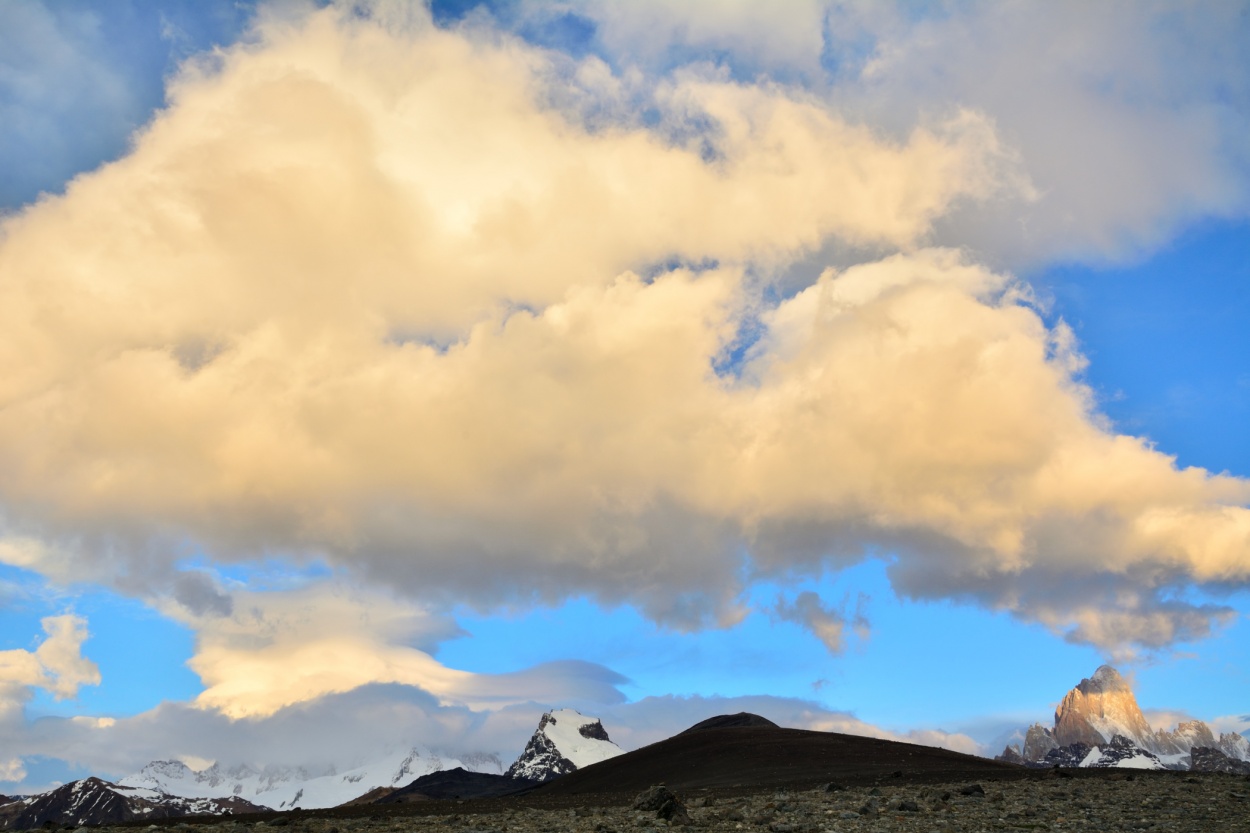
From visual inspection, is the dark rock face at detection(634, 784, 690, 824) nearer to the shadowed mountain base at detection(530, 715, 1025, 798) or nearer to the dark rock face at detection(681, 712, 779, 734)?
the shadowed mountain base at detection(530, 715, 1025, 798)

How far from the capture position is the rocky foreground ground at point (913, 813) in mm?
33031

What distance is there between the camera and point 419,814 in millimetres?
53500

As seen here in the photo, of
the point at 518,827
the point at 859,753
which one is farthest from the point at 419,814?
the point at 859,753

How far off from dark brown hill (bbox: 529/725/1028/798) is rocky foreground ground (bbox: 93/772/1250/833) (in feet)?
53.9

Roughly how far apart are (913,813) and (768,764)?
59814 mm

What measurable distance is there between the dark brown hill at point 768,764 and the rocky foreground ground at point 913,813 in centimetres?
1642

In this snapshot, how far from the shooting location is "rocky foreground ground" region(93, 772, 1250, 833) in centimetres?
3303

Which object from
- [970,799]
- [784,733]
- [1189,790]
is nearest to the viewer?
[970,799]

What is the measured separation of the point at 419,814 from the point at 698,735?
83.5 metres

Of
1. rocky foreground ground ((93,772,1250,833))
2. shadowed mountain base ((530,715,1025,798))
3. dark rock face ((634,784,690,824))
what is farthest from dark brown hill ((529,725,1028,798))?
dark rock face ((634,784,690,824))

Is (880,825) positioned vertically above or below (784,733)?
below

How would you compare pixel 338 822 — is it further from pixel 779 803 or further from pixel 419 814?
pixel 779 803

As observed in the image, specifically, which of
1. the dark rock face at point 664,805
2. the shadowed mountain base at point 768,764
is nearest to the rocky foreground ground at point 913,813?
the dark rock face at point 664,805

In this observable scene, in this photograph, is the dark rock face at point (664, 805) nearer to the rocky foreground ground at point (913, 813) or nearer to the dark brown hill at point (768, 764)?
the rocky foreground ground at point (913, 813)
